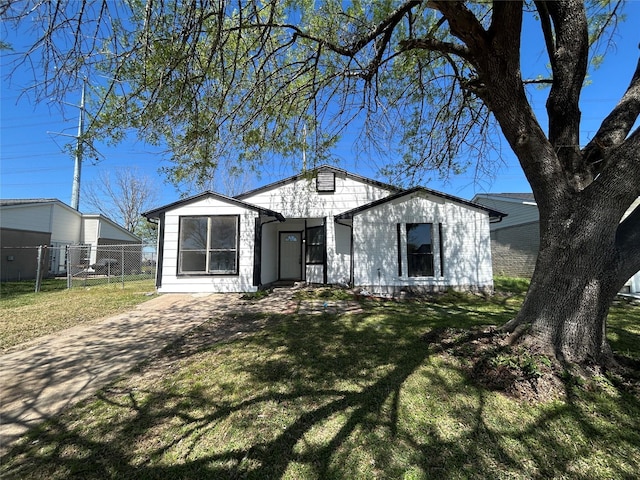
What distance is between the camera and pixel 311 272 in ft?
37.8

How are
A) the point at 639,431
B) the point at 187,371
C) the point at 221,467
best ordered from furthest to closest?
the point at 187,371
the point at 639,431
the point at 221,467

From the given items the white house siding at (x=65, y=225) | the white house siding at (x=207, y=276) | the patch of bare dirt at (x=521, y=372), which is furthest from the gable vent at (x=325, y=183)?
the white house siding at (x=65, y=225)

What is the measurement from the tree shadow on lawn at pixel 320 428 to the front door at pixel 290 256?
8734 mm

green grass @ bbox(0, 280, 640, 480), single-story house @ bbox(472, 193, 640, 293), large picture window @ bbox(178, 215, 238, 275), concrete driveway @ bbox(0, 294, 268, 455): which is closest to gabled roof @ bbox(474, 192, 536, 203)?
single-story house @ bbox(472, 193, 640, 293)

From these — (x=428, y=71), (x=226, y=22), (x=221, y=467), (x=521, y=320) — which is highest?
(x=428, y=71)

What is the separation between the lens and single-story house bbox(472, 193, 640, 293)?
1354cm

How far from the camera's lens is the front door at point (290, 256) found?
493 inches

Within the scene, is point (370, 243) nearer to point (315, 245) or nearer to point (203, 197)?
point (315, 245)

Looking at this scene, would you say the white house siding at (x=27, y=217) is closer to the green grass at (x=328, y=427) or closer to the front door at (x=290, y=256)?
the front door at (x=290, y=256)

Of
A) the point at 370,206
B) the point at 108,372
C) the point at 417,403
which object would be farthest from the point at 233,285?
the point at 417,403

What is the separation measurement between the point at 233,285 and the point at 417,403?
804cm

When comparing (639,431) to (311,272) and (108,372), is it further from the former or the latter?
(311,272)

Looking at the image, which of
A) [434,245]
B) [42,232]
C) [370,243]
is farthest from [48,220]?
[434,245]

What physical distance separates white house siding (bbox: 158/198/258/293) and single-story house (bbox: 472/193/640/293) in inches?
460
